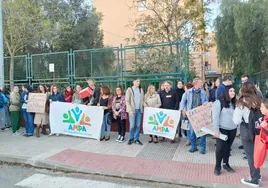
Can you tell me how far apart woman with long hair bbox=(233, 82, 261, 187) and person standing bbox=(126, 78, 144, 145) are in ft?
11.2

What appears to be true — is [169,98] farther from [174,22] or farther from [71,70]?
[174,22]

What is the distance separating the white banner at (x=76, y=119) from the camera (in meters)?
8.32

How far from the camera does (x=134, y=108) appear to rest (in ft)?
25.5

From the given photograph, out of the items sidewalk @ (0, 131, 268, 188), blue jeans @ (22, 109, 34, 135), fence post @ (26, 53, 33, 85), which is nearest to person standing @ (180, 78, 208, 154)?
sidewalk @ (0, 131, 268, 188)

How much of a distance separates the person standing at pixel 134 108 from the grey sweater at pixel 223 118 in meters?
2.95

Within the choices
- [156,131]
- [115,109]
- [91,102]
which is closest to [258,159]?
[156,131]

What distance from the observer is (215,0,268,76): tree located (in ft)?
59.8

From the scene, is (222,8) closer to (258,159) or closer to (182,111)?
(182,111)

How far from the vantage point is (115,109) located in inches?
316

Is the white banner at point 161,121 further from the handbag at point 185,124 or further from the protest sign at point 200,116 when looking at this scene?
the protest sign at point 200,116

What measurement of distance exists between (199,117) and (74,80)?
19.4ft

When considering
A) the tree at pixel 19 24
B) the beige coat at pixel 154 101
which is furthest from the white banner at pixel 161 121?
the tree at pixel 19 24

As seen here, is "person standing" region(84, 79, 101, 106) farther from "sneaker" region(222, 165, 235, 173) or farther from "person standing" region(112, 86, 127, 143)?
"sneaker" region(222, 165, 235, 173)

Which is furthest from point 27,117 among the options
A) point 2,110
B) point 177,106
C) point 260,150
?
point 260,150
